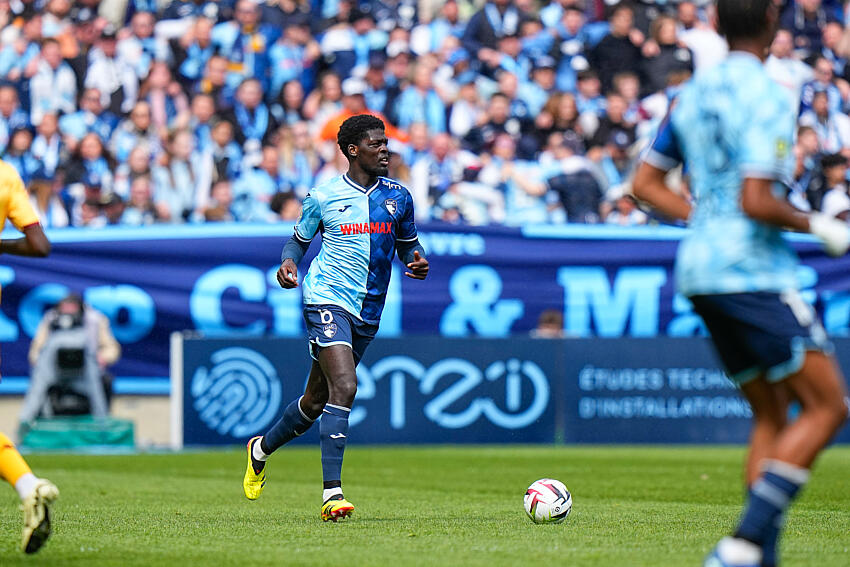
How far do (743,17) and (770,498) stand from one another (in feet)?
5.77

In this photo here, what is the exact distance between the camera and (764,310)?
5.38m

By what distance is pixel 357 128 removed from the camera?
363 inches

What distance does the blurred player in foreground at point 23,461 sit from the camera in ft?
21.0

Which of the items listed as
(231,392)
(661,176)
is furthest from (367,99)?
(661,176)

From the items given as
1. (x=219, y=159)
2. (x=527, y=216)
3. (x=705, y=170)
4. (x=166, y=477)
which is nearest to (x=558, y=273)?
(x=527, y=216)

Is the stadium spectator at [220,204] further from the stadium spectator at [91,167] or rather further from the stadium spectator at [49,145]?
the stadium spectator at [49,145]

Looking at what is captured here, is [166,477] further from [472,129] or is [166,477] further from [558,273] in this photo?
[472,129]

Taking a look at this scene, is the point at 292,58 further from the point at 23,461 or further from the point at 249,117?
the point at 23,461

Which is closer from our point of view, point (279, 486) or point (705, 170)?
point (705, 170)

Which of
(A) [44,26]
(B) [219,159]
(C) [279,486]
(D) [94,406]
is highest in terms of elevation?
(A) [44,26]

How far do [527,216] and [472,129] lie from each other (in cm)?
175

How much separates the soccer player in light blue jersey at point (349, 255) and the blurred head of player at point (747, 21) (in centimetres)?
379

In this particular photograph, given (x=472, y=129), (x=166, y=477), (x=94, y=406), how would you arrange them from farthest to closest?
(x=472, y=129)
(x=94, y=406)
(x=166, y=477)

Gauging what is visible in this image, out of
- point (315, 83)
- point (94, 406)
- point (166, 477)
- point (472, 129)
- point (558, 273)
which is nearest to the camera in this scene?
point (166, 477)
